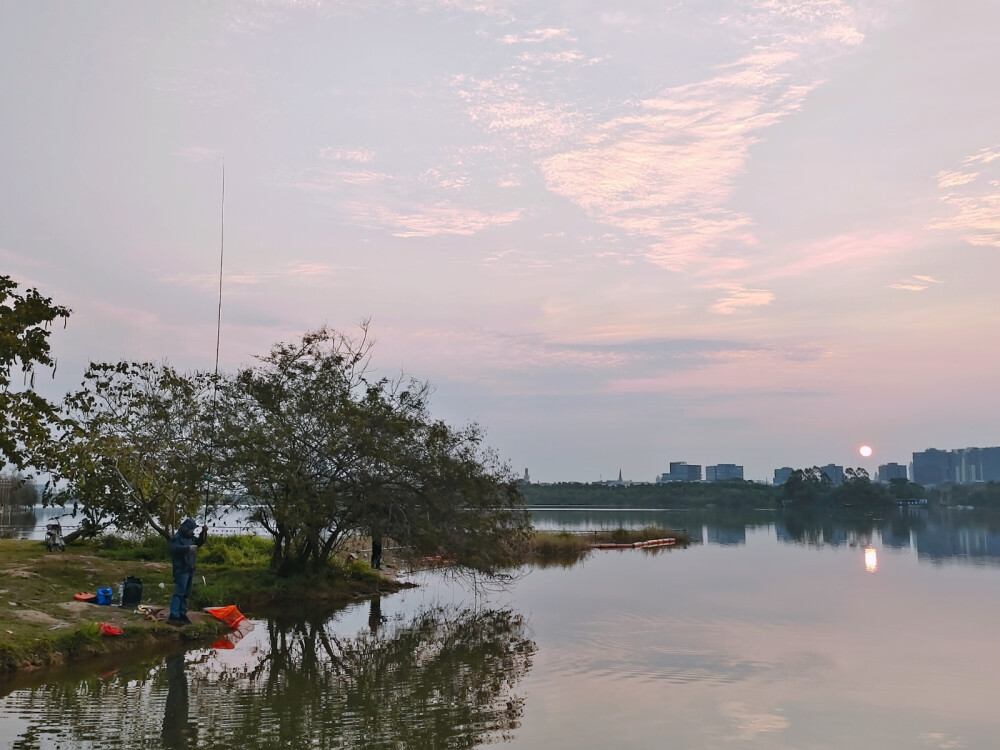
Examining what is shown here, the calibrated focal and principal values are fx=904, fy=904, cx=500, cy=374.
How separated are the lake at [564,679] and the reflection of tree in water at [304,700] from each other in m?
0.04

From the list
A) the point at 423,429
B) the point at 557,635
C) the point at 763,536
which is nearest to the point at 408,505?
the point at 423,429

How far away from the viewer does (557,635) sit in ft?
73.1

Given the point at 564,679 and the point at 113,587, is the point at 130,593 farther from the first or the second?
the point at 564,679

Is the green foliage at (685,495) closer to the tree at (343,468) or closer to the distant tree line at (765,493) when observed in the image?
the distant tree line at (765,493)

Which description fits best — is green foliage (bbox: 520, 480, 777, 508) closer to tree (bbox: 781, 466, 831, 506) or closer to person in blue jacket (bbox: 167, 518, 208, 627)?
tree (bbox: 781, 466, 831, 506)

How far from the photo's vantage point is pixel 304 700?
585 inches

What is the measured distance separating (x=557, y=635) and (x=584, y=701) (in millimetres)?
7115

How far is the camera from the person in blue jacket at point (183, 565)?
64.1ft

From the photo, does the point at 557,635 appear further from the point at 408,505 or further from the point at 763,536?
the point at 763,536

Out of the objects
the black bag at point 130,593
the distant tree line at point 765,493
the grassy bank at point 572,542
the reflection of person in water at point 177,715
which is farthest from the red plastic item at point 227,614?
the distant tree line at point 765,493

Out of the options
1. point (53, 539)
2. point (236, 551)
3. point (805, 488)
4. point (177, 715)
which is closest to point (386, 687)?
point (177, 715)

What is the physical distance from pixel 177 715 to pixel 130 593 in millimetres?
7801

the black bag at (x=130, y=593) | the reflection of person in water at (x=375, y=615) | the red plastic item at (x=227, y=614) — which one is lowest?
the reflection of person in water at (x=375, y=615)

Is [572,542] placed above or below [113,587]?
below
